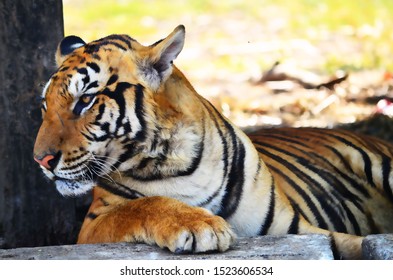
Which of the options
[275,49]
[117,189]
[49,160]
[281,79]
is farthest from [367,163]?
[275,49]

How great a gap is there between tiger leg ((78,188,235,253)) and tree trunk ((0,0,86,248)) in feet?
2.36

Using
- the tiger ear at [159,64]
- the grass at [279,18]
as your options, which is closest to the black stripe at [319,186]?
the tiger ear at [159,64]

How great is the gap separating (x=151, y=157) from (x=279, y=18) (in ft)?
21.1

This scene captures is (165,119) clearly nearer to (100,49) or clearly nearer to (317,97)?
(100,49)

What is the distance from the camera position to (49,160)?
12.2ft

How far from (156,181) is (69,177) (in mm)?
356

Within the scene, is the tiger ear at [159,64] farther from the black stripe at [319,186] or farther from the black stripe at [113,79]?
the black stripe at [319,186]

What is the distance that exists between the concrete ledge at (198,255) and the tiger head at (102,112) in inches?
11.2

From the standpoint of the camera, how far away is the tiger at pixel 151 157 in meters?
3.72

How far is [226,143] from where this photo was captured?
4113 millimetres

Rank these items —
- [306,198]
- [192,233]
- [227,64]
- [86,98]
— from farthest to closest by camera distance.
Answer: [227,64] < [306,198] < [86,98] < [192,233]

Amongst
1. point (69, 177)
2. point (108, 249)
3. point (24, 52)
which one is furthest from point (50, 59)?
point (108, 249)

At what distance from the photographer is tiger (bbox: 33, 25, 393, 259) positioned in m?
3.72

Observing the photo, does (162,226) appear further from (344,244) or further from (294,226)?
(344,244)
